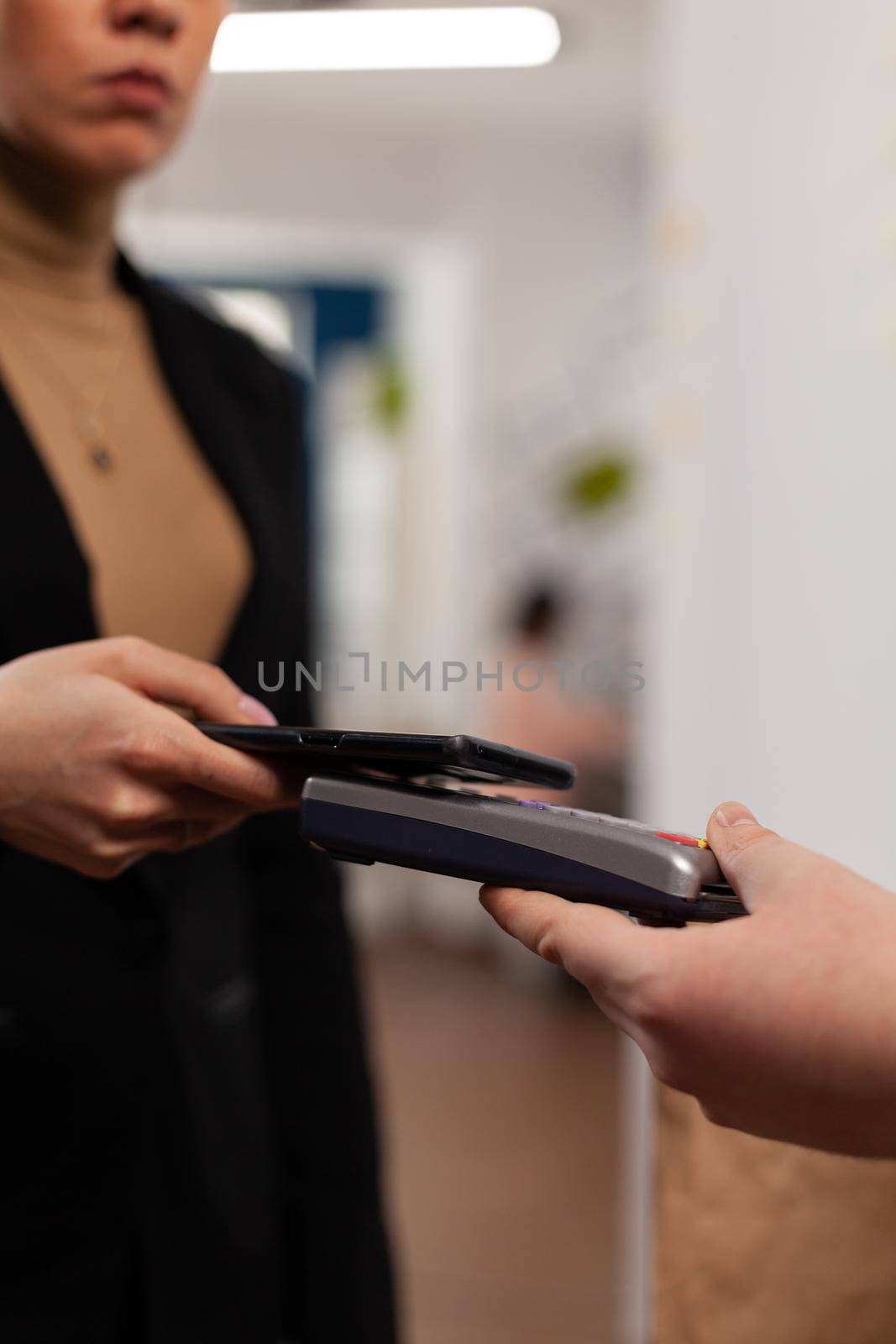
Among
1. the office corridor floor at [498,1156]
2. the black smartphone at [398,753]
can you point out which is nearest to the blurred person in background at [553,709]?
the black smartphone at [398,753]

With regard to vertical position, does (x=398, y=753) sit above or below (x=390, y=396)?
below

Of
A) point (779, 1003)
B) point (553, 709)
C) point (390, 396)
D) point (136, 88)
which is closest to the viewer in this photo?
point (779, 1003)

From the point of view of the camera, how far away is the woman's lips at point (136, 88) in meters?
0.59

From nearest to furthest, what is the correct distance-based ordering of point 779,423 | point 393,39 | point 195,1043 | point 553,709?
point 195,1043 < point 779,423 < point 553,709 < point 393,39

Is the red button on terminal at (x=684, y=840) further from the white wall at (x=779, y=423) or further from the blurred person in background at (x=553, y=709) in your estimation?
the white wall at (x=779, y=423)

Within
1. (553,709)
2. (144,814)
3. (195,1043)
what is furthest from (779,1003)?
(553,709)

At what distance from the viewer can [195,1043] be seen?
28.6 inches

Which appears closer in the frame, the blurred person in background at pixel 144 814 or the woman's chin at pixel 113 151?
the blurred person in background at pixel 144 814

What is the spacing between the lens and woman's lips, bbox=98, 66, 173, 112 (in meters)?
0.59

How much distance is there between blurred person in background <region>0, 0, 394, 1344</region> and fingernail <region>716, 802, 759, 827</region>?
17 cm

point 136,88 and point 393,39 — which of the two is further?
point 393,39

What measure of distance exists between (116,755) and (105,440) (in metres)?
0.30

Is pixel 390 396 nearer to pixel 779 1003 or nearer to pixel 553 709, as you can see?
pixel 553 709

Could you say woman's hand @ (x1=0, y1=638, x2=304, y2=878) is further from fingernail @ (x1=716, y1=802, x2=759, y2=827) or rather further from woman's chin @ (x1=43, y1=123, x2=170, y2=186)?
woman's chin @ (x1=43, y1=123, x2=170, y2=186)
